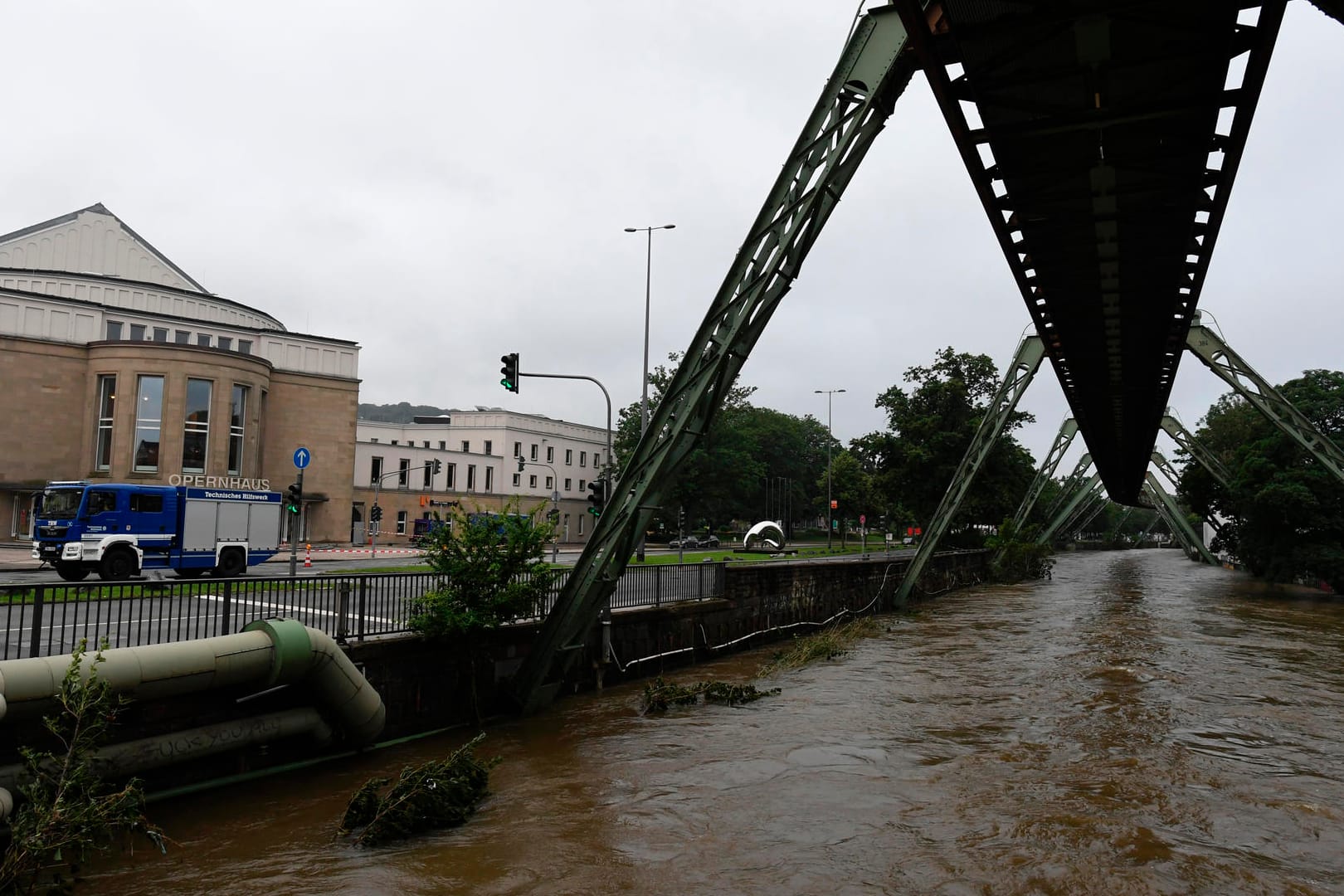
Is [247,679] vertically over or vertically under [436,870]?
over

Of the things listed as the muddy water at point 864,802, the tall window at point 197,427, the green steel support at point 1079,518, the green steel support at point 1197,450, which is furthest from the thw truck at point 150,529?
the green steel support at point 1079,518

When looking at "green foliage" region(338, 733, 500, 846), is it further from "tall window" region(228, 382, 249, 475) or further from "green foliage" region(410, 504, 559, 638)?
"tall window" region(228, 382, 249, 475)

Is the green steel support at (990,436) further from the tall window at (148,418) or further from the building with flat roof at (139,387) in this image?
the tall window at (148,418)

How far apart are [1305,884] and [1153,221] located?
31.8 ft

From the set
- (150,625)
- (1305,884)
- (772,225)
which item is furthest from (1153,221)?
(150,625)

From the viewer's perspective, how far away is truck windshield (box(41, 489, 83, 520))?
70.2 feet

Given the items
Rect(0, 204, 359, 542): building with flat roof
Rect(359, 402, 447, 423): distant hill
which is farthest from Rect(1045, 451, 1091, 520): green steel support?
Rect(359, 402, 447, 423): distant hill

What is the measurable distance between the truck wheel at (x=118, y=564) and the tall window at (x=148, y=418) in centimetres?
2059

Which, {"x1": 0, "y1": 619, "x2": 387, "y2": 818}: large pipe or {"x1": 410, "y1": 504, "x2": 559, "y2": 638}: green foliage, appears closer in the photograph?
{"x1": 0, "y1": 619, "x2": 387, "y2": 818}: large pipe

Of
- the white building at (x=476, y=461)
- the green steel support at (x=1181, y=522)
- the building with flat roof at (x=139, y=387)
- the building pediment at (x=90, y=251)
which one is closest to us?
the building with flat roof at (x=139, y=387)

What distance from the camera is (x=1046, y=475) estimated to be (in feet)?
164

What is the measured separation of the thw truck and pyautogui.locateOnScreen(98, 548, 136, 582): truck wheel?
2 centimetres

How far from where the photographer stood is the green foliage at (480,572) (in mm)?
10680

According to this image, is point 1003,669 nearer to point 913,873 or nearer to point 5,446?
point 913,873
